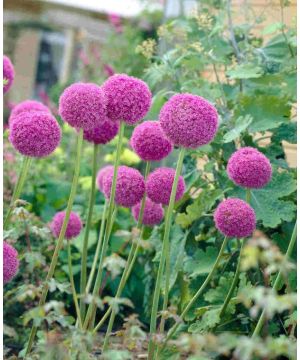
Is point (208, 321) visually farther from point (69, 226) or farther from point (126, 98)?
point (126, 98)

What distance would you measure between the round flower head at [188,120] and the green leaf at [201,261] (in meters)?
0.69

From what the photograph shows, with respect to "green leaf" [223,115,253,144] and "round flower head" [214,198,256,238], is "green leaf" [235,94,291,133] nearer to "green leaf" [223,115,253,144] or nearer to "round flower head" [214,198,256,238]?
"green leaf" [223,115,253,144]

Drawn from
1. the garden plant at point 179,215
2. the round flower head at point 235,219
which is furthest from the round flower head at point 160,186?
the round flower head at point 235,219

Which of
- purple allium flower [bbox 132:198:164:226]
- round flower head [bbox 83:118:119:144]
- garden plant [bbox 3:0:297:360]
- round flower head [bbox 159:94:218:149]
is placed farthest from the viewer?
purple allium flower [bbox 132:198:164:226]

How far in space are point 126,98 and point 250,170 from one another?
354mm

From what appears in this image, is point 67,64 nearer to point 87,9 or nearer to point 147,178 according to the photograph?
point 87,9

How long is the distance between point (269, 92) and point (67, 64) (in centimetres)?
1064

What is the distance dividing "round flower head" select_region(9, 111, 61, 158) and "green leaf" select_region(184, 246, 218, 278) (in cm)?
73

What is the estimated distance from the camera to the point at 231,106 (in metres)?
2.61

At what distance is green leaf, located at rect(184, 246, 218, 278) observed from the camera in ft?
7.33

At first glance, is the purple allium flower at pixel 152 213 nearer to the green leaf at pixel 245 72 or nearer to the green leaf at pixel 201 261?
the green leaf at pixel 201 261

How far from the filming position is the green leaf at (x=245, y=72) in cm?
235

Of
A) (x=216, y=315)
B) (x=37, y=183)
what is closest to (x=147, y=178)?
(x=216, y=315)

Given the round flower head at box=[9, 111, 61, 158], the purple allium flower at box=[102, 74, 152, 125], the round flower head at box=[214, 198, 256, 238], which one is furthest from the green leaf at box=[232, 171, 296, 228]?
the round flower head at box=[9, 111, 61, 158]
